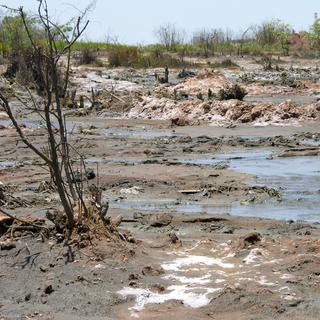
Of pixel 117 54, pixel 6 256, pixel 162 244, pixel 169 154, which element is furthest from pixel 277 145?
pixel 117 54

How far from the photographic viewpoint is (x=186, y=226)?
7926 mm

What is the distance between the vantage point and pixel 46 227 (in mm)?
7020

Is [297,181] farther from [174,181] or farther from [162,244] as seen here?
[162,244]

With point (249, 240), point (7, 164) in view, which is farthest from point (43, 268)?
point (7, 164)

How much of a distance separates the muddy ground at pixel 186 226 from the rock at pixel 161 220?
0.04 ft

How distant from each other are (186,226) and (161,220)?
0.96 ft

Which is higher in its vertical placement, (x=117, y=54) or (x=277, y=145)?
(x=117, y=54)

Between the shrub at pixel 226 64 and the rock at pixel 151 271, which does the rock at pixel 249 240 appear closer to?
the rock at pixel 151 271

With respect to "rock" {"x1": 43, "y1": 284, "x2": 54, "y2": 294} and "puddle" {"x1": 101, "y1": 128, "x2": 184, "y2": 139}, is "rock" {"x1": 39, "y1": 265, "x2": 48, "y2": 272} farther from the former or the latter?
"puddle" {"x1": 101, "y1": 128, "x2": 184, "y2": 139}

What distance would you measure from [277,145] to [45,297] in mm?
9817

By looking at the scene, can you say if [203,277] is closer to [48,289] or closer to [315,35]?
[48,289]

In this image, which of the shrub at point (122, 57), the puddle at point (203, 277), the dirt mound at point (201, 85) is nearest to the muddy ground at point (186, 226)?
the puddle at point (203, 277)

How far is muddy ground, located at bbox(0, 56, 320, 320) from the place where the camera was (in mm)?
5398

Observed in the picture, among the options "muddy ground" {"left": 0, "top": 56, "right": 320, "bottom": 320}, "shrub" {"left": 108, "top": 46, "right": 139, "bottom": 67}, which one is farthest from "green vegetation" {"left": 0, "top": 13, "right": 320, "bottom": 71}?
"muddy ground" {"left": 0, "top": 56, "right": 320, "bottom": 320}
